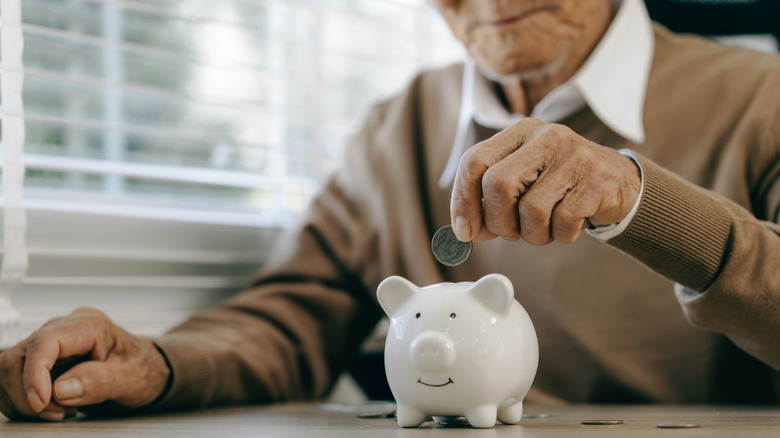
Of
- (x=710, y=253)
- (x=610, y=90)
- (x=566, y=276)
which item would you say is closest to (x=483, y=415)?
(x=710, y=253)

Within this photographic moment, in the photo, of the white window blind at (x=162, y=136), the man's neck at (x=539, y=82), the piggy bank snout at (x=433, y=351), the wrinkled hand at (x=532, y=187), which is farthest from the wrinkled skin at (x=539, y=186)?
the white window blind at (x=162, y=136)

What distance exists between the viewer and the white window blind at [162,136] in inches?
44.8

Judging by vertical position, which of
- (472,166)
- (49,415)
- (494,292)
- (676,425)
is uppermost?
(472,166)

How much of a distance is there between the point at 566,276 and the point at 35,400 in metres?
0.82

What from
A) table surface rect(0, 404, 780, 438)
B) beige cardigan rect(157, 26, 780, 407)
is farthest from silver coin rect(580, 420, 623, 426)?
beige cardigan rect(157, 26, 780, 407)

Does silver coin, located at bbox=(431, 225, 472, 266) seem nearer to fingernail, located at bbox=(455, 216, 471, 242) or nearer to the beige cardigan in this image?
fingernail, located at bbox=(455, 216, 471, 242)

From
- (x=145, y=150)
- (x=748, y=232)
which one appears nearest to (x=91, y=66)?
A: (x=145, y=150)

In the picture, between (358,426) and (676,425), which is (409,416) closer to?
(358,426)

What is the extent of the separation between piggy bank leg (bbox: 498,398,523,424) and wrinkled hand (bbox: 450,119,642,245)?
6.1 inches

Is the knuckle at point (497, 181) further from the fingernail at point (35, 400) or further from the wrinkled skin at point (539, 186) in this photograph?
the fingernail at point (35, 400)

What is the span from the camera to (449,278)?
1.35 metres

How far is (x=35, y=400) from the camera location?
767mm

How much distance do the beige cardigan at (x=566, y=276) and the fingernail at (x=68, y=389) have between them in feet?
0.45

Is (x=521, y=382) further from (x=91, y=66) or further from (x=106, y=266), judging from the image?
(x=91, y=66)
